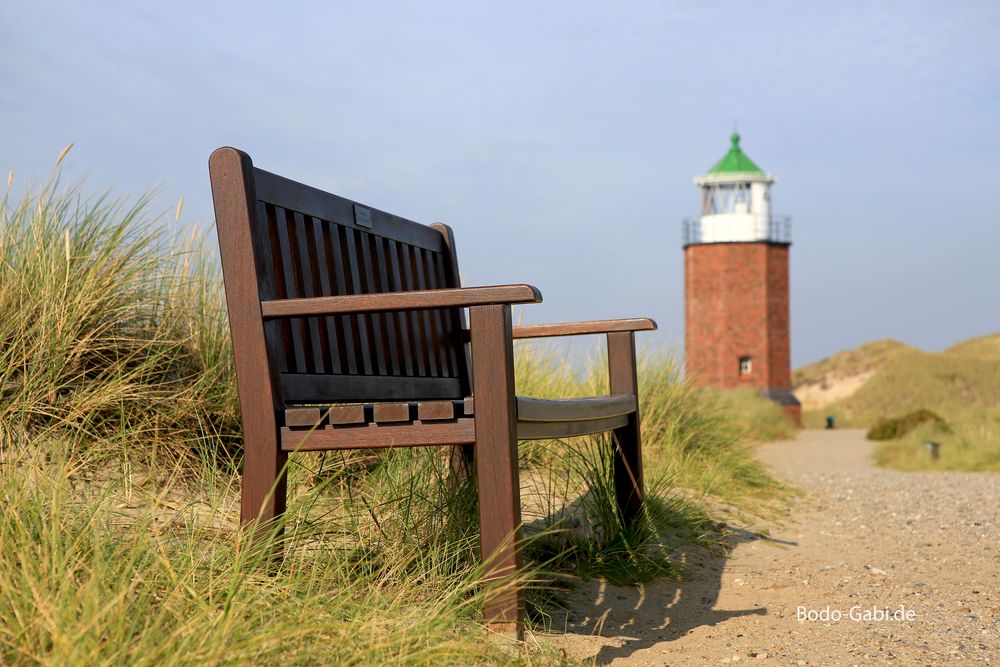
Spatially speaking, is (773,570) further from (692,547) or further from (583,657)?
(583,657)

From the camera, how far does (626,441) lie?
11.5 feet

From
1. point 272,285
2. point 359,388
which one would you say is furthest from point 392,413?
point 359,388

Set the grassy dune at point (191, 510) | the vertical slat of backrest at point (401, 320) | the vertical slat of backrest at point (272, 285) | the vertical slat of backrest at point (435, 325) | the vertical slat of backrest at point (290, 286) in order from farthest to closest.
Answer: the vertical slat of backrest at point (435, 325), the vertical slat of backrest at point (401, 320), the vertical slat of backrest at point (290, 286), the vertical slat of backrest at point (272, 285), the grassy dune at point (191, 510)

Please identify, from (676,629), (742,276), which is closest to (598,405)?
(676,629)

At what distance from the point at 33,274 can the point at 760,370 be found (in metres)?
22.8

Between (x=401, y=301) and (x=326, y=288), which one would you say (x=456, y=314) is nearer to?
(x=326, y=288)

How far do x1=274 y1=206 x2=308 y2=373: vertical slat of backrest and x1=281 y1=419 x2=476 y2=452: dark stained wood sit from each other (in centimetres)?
30

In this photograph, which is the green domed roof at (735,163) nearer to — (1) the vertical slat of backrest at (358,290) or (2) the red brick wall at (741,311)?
(2) the red brick wall at (741,311)

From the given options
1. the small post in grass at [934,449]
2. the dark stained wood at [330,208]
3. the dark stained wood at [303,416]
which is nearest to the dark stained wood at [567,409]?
the dark stained wood at [303,416]

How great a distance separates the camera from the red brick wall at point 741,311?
81.1 ft

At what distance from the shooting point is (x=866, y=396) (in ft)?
98.0

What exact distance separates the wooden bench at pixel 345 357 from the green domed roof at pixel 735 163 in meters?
23.5

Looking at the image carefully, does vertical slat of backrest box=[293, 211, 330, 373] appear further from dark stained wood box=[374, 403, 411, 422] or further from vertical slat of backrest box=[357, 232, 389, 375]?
dark stained wood box=[374, 403, 411, 422]

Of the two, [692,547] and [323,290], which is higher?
[323,290]
